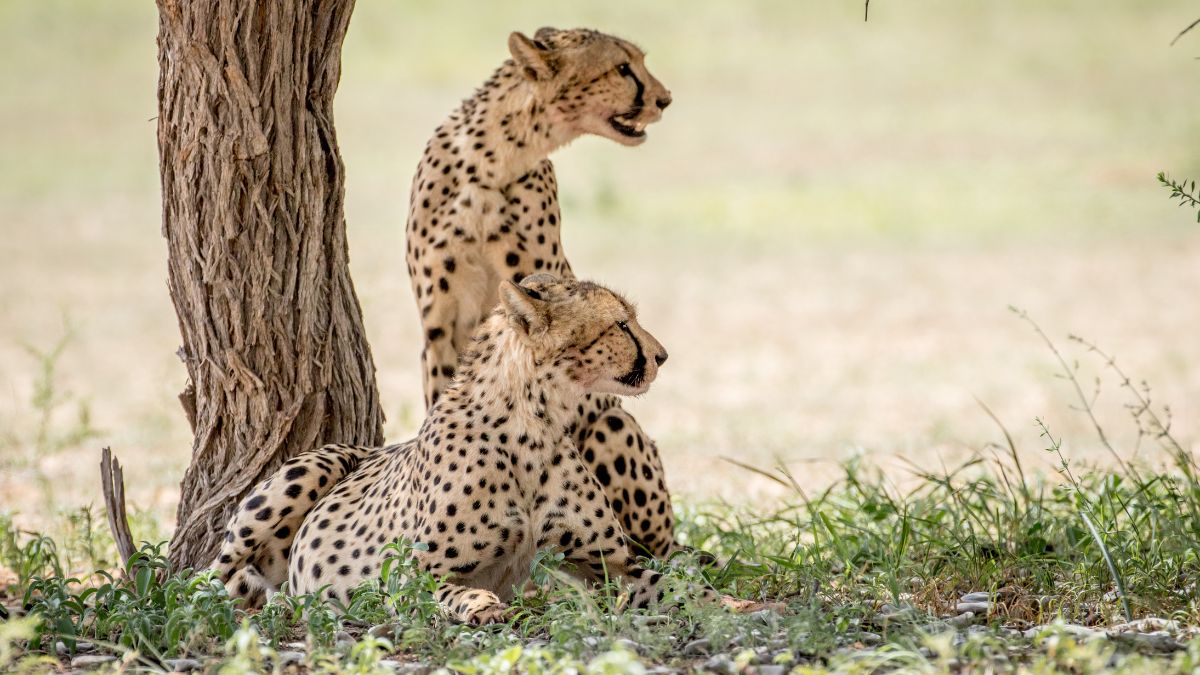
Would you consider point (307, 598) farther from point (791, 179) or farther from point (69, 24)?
point (69, 24)

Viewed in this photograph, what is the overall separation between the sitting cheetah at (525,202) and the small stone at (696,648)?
98cm

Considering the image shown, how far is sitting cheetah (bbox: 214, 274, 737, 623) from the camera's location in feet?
11.1

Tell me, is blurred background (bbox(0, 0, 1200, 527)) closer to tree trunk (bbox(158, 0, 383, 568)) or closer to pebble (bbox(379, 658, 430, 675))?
tree trunk (bbox(158, 0, 383, 568))

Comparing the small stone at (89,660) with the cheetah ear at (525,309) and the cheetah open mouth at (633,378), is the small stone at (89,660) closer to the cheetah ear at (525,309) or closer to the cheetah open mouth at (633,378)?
the cheetah ear at (525,309)

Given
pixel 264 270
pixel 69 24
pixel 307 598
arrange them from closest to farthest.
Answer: pixel 307 598 → pixel 264 270 → pixel 69 24

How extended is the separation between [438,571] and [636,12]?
1898 cm

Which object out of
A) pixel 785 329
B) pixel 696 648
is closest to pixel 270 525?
pixel 696 648

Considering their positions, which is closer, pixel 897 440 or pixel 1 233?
pixel 897 440

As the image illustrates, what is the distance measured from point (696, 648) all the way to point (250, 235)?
Answer: 1646 millimetres

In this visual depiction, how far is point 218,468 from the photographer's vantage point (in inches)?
156

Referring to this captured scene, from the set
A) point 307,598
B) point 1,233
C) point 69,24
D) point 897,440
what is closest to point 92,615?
point 307,598

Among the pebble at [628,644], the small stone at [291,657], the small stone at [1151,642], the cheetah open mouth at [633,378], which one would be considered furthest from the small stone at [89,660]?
the small stone at [1151,642]

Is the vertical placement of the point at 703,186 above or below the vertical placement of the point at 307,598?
above

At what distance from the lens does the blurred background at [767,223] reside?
7.96 metres
